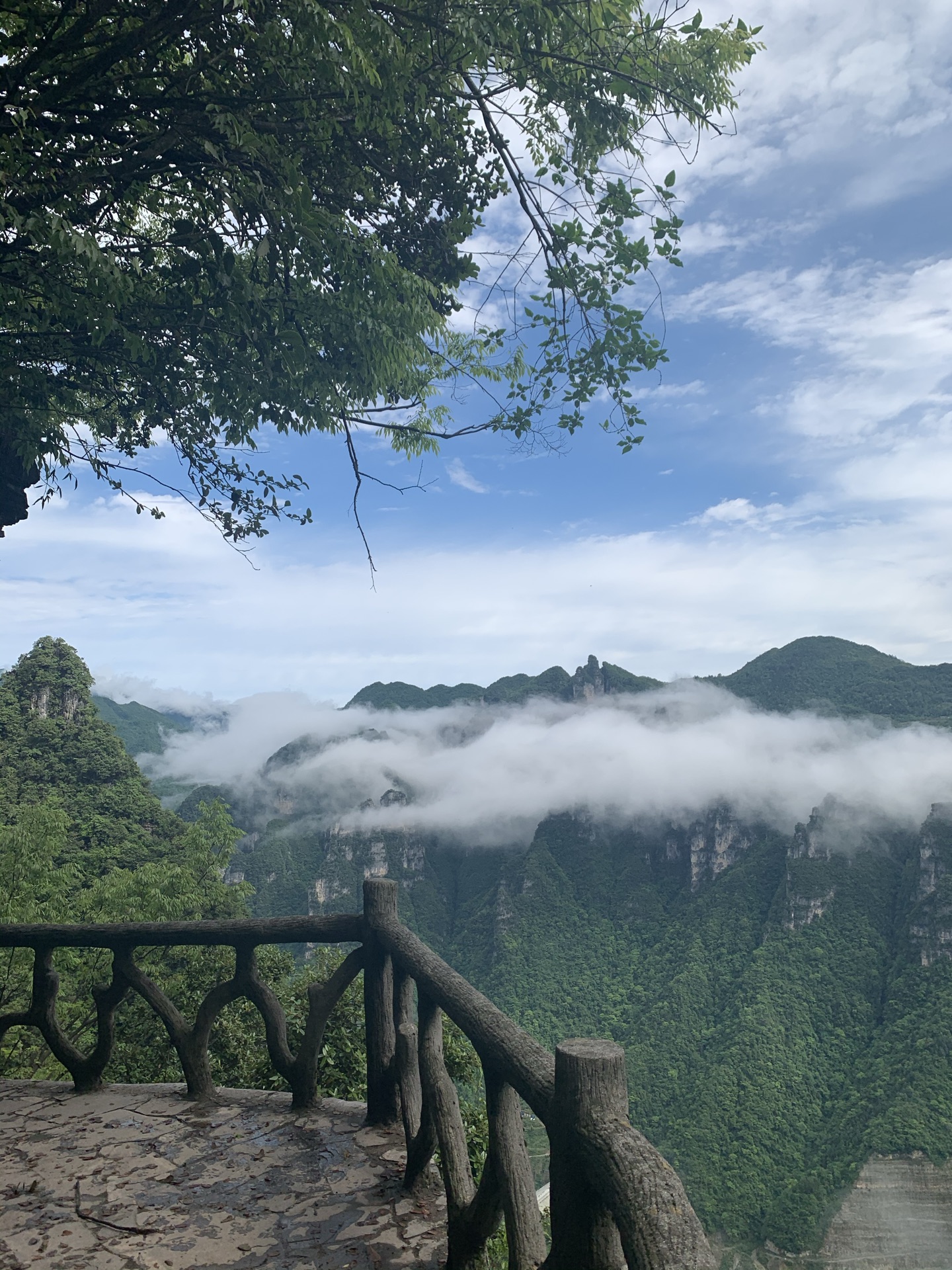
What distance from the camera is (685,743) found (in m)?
146

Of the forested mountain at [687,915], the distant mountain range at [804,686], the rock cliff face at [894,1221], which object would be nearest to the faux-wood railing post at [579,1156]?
the forested mountain at [687,915]

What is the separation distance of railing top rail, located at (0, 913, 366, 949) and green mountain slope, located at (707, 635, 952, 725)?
12842 cm

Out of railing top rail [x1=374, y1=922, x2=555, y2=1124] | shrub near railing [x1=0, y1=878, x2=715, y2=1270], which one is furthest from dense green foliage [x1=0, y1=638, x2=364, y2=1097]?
railing top rail [x1=374, y1=922, x2=555, y2=1124]

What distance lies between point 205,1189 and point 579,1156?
2479 millimetres

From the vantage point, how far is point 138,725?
13862 cm

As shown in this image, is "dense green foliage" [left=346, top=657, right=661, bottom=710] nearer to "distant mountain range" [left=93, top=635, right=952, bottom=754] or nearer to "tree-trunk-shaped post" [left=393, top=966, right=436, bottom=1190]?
"distant mountain range" [left=93, top=635, right=952, bottom=754]

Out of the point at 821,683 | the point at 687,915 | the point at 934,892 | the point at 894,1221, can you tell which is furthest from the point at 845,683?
the point at 894,1221

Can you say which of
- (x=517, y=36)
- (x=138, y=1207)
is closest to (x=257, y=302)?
(x=517, y=36)

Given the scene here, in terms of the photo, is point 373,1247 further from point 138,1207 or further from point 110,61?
point 110,61

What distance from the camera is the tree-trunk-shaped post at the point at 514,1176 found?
82.0 inches

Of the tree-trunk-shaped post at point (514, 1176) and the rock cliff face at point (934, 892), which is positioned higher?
the tree-trunk-shaped post at point (514, 1176)

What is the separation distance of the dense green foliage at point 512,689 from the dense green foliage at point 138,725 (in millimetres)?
50425

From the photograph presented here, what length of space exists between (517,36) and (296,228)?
58.4 inches

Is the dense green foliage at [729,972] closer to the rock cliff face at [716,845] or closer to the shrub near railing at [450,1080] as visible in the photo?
the rock cliff face at [716,845]
